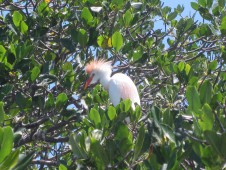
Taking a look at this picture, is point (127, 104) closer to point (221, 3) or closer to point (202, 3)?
point (202, 3)

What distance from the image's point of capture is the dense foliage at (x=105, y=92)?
3084 mm

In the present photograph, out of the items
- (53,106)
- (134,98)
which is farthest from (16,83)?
(134,98)

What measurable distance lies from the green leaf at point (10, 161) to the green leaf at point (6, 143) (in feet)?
0.07

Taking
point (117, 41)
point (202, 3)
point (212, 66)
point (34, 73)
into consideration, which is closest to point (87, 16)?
point (117, 41)

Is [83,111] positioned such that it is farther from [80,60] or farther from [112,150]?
[112,150]

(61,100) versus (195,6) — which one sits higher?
(195,6)

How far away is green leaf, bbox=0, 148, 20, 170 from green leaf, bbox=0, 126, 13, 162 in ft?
0.07

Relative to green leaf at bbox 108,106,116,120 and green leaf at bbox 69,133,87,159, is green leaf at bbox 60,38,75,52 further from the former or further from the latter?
green leaf at bbox 69,133,87,159

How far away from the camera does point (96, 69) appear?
6027 millimetres

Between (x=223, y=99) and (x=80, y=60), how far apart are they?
2205 millimetres

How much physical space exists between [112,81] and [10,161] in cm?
353

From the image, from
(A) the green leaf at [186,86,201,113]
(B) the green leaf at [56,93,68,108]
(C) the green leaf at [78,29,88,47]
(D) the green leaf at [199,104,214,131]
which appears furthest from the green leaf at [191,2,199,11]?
(D) the green leaf at [199,104,214,131]

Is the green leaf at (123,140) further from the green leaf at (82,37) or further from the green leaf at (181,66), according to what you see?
the green leaf at (82,37)

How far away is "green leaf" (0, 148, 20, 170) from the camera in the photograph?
8.99 ft
